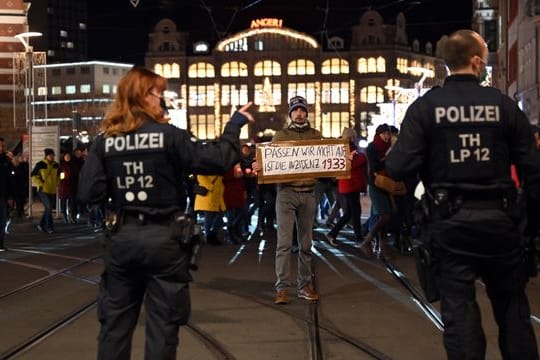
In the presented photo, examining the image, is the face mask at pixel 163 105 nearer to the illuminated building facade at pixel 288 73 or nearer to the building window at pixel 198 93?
the illuminated building facade at pixel 288 73

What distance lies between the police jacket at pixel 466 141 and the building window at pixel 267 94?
110 meters

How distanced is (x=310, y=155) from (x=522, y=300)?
16.7 ft

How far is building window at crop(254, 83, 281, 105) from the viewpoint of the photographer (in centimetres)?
11500

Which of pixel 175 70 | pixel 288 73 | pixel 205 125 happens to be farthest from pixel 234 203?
pixel 175 70

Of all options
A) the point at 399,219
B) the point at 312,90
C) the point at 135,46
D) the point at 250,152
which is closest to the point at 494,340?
the point at 399,219

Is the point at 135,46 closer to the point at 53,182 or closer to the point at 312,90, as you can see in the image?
the point at 312,90

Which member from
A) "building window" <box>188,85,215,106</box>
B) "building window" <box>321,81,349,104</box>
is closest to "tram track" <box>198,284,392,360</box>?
"building window" <box>321,81,349,104</box>

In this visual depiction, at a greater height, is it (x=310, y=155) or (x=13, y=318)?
(x=310, y=155)

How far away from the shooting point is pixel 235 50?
118 meters

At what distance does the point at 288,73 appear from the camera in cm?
11725

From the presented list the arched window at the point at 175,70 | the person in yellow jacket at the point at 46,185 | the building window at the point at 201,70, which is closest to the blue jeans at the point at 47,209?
the person in yellow jacket at the point at 46,185

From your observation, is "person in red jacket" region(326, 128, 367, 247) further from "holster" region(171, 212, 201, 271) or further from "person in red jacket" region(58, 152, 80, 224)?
"holster" region(171, 212, 201, 271)

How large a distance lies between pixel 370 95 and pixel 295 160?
351ft

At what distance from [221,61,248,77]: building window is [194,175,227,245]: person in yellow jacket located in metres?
102
